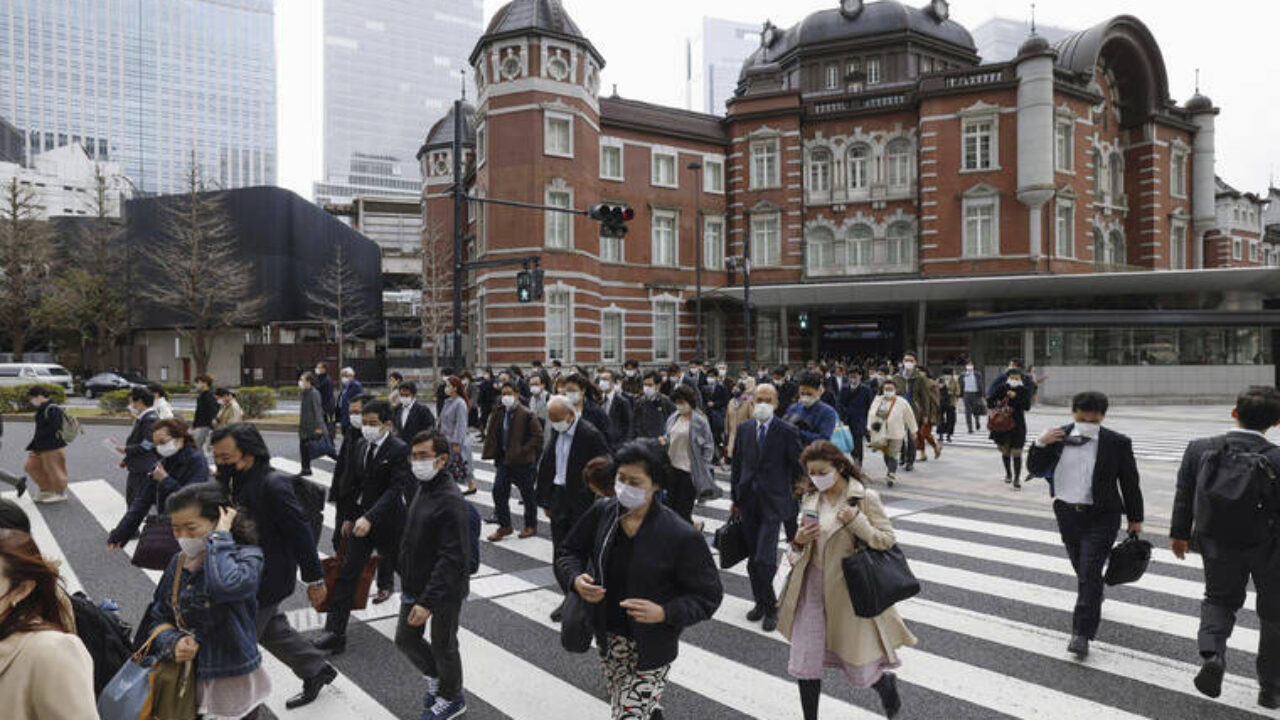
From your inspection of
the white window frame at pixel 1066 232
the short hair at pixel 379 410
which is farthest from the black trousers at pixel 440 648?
the white window frame at pixel 1066 232

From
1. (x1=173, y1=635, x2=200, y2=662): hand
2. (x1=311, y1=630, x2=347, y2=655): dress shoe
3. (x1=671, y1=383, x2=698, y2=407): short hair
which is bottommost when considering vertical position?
(x1=311, y1=630, x2=347, y2=655): dress shoe

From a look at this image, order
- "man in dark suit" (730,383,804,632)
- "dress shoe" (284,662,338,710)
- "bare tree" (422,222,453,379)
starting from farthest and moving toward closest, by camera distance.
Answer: "bare tree" (422,222,453,379) < "man in dark suit" (730,383,804,632) < "dress shoe" (284,662,338,710)

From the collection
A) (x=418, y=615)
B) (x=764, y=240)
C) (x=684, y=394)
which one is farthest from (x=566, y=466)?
(x=764, y=240)

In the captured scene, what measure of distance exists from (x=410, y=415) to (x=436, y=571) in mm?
5090

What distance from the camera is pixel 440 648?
3.91 metres

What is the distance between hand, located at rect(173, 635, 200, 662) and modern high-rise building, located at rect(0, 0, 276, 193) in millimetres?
119845

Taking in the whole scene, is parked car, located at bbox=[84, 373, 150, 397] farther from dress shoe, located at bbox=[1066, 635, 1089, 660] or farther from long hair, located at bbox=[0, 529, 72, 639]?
dress shoe, located at bbox=[1066, 635, 1089, 660]

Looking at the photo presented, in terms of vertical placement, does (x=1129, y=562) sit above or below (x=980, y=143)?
below

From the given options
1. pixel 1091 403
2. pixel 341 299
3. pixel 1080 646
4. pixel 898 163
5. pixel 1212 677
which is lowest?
pixel 1080 646

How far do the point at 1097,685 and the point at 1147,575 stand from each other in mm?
3017

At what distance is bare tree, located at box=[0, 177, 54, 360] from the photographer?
36812 millimetres

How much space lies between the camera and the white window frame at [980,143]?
32531 millimetres

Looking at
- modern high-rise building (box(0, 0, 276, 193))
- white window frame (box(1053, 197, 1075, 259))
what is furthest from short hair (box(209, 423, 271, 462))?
modern high-rise building (box(0, 0, 276, 193))

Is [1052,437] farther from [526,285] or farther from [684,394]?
[526,285]
